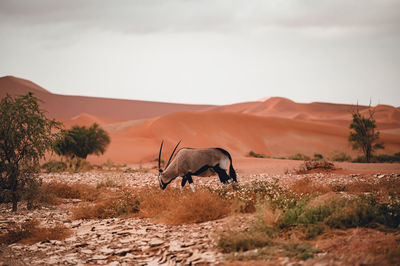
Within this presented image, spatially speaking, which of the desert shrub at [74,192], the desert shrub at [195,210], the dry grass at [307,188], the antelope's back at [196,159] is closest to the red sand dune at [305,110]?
the dry grass at [307,188]

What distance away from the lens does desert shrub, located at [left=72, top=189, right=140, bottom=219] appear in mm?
7602

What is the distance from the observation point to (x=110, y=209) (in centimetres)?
773

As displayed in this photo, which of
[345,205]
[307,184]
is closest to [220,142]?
[307,184]

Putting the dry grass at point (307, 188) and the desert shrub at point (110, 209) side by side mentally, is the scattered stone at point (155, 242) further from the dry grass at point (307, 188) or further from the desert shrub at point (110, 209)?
the dry grass at point (307, 188)

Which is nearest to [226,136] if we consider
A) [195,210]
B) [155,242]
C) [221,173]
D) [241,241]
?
[221,173]

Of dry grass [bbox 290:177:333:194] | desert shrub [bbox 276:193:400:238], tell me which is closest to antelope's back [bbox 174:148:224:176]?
dry grass [bbox 290:177:333:194]

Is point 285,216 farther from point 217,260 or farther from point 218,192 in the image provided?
point 218,192

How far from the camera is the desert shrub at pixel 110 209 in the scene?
7.60m

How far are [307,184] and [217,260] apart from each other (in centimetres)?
Answer: 616

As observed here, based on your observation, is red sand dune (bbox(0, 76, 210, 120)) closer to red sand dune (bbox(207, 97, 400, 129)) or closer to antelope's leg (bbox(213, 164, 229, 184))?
red sand dune (bbox(207, 97, 400, 129))

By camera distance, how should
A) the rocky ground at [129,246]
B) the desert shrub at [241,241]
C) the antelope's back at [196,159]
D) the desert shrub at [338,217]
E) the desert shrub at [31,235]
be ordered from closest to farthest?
1. the desert shrub at [241,241]
2. the rocky ground at [129,246]
3. the desert shrub at [338,217]
4. the desert shrub at [31,235]
5. the antelope's back at [196,159]

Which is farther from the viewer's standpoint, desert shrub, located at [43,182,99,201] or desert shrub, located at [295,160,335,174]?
desert shrub, located at [295,160,335,174]

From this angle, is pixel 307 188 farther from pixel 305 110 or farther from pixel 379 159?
pixel 305 110

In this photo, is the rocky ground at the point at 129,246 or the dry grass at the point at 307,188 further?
the dry grass at the point at 307,188
